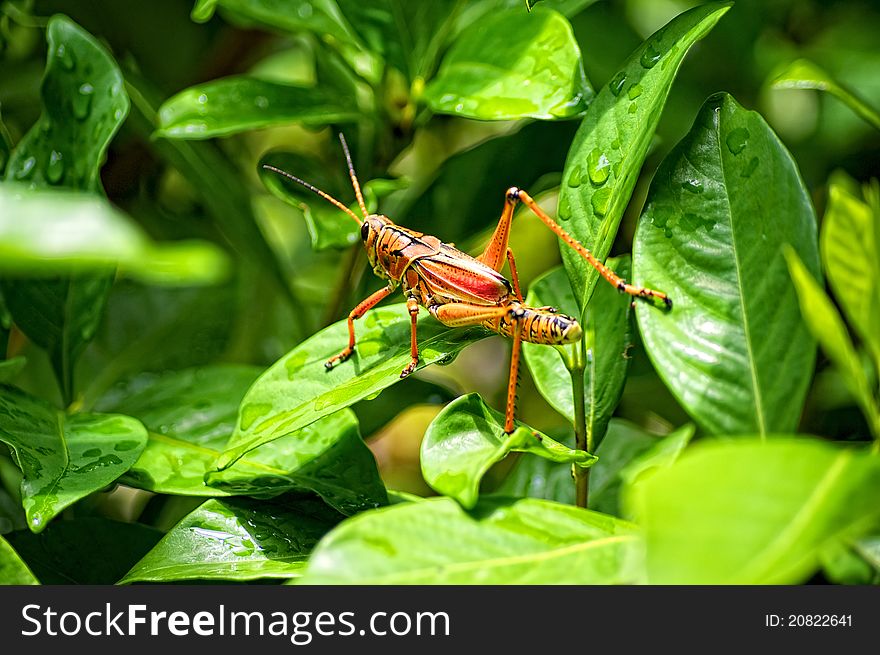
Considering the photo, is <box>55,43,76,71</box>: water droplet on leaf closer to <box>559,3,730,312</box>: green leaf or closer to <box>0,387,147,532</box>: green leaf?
<box>0,387,147,532</box>: green leaf

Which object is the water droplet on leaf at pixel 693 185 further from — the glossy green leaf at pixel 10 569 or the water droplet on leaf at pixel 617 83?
the glossy green leaf at pixel 10 569

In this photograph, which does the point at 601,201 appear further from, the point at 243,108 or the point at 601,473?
the point at 243,108

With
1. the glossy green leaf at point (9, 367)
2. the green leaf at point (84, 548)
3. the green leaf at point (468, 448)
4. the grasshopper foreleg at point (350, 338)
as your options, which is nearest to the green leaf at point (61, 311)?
the glossy green leaf at point (9, 367)

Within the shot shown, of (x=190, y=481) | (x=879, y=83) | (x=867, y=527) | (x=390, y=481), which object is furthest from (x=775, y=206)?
(x=390, y=481)

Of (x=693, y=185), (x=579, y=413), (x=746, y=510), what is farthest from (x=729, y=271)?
(x=746, y=510)

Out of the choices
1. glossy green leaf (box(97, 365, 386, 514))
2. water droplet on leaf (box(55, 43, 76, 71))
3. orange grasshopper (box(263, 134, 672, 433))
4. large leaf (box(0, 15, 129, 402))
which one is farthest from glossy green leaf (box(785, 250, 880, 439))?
water droplet on leaf (box(55, 43, 76, 71))

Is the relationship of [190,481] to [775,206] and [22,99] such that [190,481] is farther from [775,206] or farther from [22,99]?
[22,99]

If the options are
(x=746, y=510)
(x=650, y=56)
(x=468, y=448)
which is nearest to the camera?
(x=746, y=510)

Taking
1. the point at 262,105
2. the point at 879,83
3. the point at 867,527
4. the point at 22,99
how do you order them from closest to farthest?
the point at 867,527, the point at 262,105, the point at 879,83, the point at 22,99
